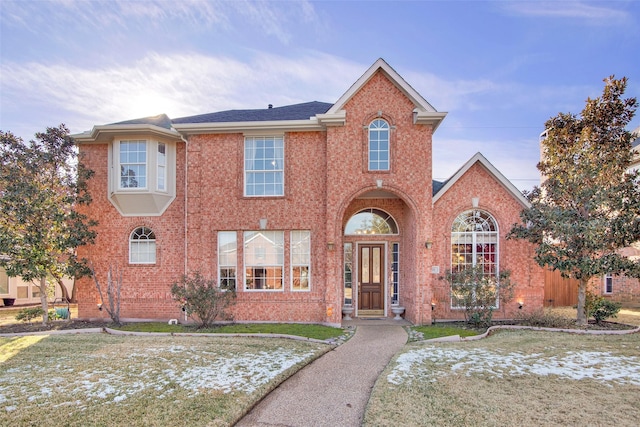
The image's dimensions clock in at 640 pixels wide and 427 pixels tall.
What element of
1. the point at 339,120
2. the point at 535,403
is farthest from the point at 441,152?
the point at 535,403

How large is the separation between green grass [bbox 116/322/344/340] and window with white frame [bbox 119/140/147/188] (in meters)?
4.42

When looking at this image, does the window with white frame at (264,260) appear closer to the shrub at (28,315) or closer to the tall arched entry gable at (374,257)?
the tall arched entry gable at (374,257)

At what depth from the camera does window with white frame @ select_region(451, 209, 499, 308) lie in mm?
11859

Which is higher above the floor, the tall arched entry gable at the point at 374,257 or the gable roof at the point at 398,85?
the gable roof at the point at 398,85

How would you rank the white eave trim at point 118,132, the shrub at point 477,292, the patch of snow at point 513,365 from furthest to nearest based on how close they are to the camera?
the white eave trim at point 118,132, the shrub at point 477,292, the patch of snow at point 513,365

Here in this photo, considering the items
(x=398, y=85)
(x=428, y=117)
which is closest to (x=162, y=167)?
(x=398, y=85)

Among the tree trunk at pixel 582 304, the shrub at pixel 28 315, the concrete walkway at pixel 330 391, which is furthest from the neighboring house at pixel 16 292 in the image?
the tree trunk at pixel 582 304

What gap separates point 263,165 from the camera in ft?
37.9

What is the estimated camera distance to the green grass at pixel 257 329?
9.45 m

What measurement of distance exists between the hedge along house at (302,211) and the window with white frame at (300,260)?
0.03m

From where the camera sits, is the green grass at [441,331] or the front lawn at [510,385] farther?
the green grass at [441,331]

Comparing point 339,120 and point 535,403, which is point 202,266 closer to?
point 339,120

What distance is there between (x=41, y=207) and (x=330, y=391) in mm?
9848

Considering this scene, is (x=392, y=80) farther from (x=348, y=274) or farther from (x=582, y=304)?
(x=582, y=304)
